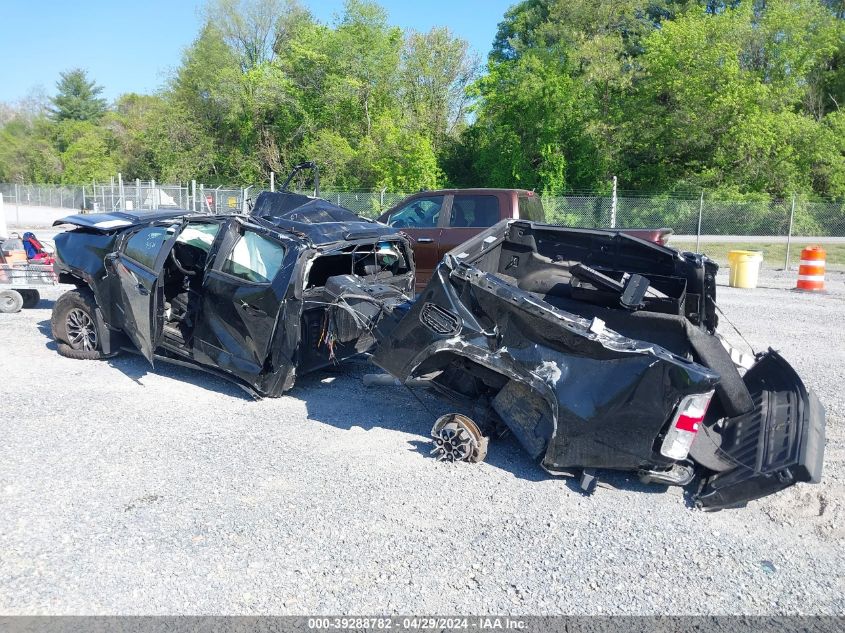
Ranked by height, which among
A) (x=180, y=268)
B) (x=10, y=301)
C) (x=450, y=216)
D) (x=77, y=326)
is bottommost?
(x=10, y=301)

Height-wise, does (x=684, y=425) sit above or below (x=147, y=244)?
below

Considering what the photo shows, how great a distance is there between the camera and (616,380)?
4.21 metres

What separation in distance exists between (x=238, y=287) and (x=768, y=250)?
19472mm

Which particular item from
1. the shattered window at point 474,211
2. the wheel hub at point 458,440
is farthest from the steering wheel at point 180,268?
the shattered window at point 474,211

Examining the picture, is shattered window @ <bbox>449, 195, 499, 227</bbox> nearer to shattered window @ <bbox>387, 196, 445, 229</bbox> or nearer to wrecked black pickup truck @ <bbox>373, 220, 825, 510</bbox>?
shattered window @ <bbox>387, 196, 445, 229</bbox>

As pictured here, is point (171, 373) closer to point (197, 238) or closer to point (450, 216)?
point (197, 238)

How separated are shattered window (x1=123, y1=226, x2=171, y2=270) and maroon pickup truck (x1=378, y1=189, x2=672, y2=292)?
416 cm

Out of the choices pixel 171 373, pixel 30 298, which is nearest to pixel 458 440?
pixel 171 373

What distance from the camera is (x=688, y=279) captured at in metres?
5.62

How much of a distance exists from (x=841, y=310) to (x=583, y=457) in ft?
31.3

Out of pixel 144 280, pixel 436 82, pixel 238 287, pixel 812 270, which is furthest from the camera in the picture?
pixel 436 82

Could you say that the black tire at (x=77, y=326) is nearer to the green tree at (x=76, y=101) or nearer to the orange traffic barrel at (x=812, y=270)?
the orange traffic barrel at (x=812, y=270)

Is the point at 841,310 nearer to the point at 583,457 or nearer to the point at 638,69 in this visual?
the point at 583,457

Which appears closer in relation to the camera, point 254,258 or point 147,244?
point 254,258
